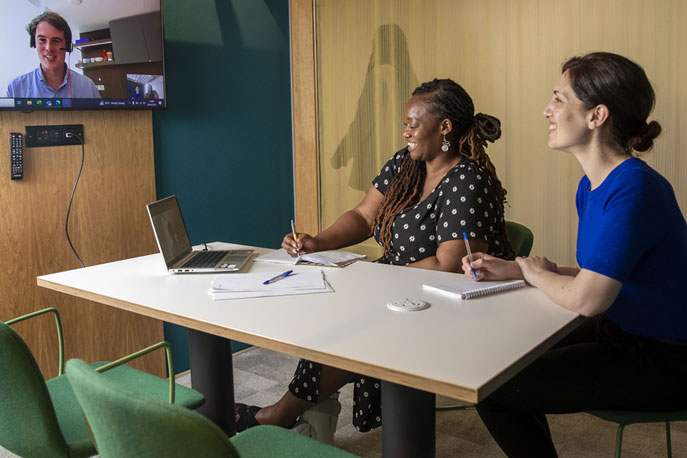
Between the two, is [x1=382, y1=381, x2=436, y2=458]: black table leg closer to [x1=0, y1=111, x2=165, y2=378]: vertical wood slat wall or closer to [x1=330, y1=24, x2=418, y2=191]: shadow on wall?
[x1=0, y1=111, x2=165, y2=378]: vertical wood slat wall

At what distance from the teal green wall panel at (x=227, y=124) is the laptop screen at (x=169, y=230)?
951 mm

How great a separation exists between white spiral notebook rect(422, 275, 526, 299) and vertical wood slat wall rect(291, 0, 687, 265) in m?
1.33

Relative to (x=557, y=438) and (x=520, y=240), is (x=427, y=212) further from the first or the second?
(x=557, y=438)

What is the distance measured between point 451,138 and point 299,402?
45.8 inches

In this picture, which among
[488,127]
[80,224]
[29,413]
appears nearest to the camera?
[29,413]

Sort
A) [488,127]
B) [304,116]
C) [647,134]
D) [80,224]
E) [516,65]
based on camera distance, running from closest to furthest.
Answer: [647,134] < [488,127] < [80,224] < [516,65] < [304,116]

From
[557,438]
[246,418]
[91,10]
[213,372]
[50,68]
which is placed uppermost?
[91,10]

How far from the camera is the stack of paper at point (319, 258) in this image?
89.7 inches

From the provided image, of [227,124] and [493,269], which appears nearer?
[493,269]

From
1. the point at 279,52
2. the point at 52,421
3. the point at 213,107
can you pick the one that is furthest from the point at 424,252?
the point at 279,52

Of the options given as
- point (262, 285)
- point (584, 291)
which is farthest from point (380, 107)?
point (584, 291)

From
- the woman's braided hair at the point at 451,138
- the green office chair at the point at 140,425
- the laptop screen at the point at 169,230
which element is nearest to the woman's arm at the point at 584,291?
the woman's braided hair at the point at 451,138

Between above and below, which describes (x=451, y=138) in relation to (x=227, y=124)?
below

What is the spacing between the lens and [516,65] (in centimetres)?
313
